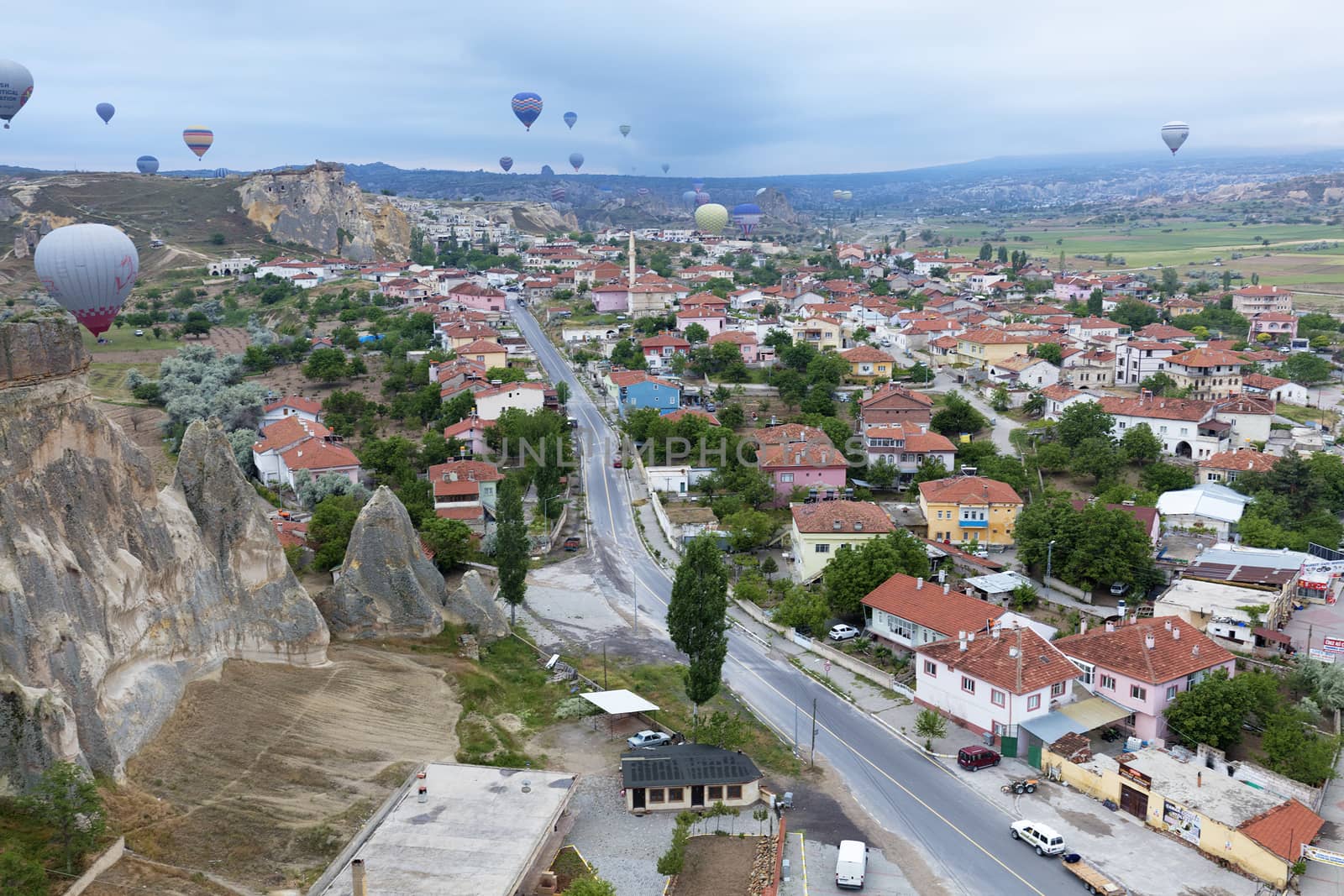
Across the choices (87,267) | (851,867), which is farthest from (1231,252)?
(851,867)

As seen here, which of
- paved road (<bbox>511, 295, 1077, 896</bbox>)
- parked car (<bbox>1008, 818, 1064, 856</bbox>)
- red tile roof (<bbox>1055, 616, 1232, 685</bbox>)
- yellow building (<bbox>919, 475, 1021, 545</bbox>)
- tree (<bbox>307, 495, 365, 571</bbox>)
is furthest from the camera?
yellow building (<bbox>919, 475, 1021, 545</bbox>)

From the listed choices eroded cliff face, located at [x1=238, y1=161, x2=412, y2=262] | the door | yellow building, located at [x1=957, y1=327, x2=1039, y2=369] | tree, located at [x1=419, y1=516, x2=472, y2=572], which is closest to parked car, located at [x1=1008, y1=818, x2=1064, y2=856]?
the door

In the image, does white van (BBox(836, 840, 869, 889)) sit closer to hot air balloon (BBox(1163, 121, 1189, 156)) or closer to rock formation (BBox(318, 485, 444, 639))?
rock formation (BBox(318, 485, 444, 639))

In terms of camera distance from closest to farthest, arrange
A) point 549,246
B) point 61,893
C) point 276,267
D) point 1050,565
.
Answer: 1. point 61,893
2. point 1050,565
3. point 276,267
4. point 549,246

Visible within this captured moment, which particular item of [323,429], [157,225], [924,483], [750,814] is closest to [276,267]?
[157,225]

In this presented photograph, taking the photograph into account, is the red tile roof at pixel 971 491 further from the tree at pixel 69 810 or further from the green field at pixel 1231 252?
the green field at pixel 1231 252

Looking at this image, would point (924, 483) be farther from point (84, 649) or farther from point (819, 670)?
point (84, 649)
